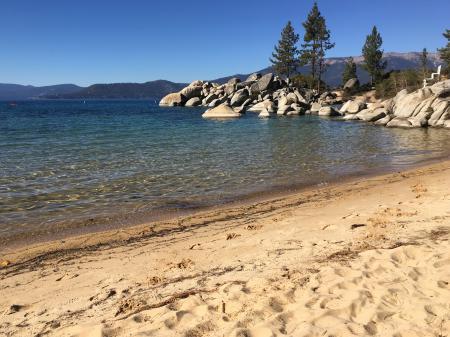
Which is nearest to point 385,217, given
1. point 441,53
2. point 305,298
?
point 305,298

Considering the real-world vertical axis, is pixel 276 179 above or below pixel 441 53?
below

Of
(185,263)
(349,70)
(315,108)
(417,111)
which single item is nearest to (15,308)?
(185,263)

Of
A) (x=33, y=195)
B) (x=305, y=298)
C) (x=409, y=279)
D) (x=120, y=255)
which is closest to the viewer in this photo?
(x=305, y=298)

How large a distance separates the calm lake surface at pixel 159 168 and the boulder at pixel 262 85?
5045 centimetres

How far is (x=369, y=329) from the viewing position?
436 centimetres

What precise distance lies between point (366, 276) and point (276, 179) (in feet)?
29.2

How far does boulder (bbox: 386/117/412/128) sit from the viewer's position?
34562 millimetres

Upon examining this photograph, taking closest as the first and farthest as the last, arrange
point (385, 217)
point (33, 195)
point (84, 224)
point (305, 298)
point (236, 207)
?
point (305, 298), point (385, 217), point (84, 224), point (236, 207), point (33, 195)

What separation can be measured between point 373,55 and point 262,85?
22260mm

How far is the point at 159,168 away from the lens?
53.1ft

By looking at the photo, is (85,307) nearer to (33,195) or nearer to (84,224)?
(84,224)

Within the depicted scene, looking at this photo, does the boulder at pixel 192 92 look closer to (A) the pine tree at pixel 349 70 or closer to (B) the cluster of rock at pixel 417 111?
(A) the pine tree at pixel 349 70

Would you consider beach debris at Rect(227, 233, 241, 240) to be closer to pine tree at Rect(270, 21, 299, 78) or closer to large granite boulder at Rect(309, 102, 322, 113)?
large granite boulder at Rect(309, 102, 322, 113)

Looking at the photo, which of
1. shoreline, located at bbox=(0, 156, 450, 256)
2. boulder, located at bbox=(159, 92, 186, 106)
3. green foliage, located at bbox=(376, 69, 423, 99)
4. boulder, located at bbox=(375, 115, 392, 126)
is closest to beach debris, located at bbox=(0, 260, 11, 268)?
shoreline, located at bbox=(0, 156, 450, 256)
